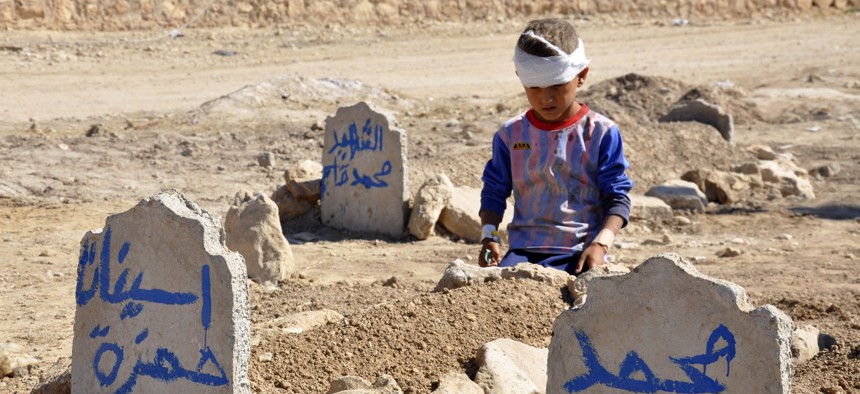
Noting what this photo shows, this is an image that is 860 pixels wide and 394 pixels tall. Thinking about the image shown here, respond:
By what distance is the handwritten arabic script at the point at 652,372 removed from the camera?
3.74 meters

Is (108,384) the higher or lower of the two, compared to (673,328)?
lower

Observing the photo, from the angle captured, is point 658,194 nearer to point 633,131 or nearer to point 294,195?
point 633,131

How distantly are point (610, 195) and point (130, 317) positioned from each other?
2.03 m

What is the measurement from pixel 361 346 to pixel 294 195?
4502 mm

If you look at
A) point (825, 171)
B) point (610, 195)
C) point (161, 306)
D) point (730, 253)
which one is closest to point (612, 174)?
point (610, 195)

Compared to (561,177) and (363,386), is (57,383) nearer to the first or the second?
(363,386)

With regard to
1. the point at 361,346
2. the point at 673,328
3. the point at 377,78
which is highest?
the point at 673,328

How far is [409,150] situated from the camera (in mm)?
11805

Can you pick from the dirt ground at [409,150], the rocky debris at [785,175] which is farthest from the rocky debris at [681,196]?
the rocky debris at [785,175]

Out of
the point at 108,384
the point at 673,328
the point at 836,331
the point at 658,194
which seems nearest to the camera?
the point at 673,328

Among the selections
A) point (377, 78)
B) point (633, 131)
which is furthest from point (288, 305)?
point (377, 78)

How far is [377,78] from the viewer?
55.9 ft

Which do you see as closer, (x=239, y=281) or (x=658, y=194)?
(x=239, y=281)

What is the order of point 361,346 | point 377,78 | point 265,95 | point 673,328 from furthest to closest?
point 377,78
point 265,95
point 361,346
point 673,328
